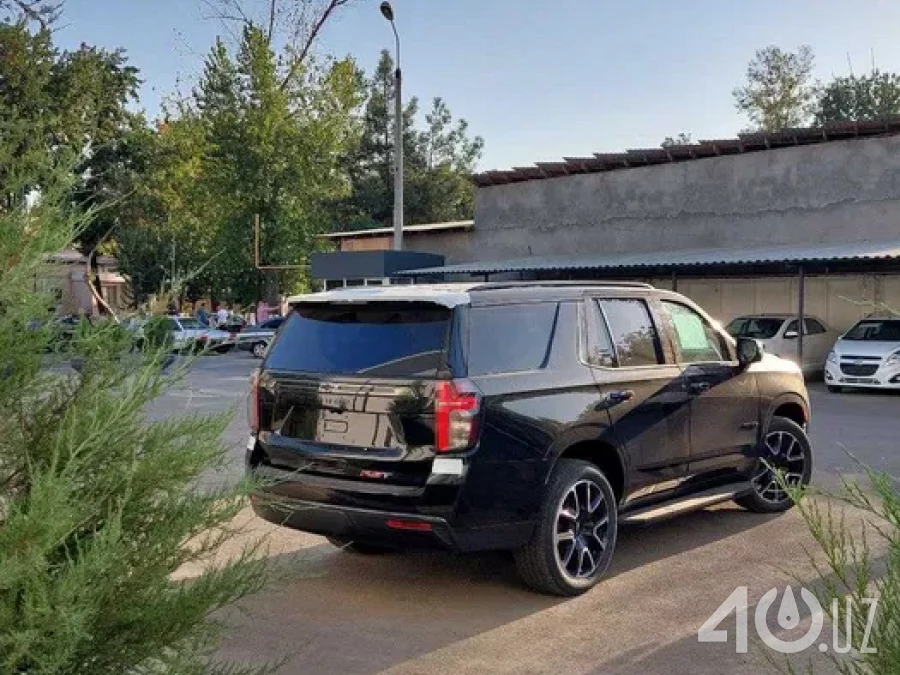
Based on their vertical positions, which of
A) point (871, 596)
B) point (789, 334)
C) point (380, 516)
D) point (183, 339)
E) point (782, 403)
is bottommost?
point (789, 334)

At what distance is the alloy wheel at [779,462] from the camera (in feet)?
25.2

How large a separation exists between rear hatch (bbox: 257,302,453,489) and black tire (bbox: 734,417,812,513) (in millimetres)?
3471

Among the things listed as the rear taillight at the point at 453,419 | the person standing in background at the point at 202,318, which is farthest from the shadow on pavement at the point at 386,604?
the person standing in background at the point at 202,318

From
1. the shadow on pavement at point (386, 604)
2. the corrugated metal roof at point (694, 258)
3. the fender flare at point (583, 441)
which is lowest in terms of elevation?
the shadow on pavement at point (386, 604)

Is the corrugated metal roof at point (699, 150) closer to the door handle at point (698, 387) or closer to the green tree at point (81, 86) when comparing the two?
the green tree at point (81, 86)

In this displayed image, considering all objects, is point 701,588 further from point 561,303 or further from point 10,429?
point 10,429

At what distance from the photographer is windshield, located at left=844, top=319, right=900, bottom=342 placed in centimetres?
1930

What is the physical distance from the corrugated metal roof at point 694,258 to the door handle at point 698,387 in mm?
14031

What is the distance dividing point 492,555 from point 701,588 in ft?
4.89

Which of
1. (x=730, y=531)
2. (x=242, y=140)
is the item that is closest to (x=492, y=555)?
(x=730, y=531)

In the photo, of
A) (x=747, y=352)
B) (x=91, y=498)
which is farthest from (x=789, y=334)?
(x=91, y=498)

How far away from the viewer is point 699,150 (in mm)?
25953

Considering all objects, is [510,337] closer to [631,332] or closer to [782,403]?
[631,332]

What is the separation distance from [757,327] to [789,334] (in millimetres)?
736
